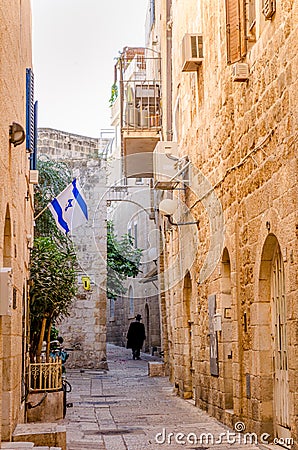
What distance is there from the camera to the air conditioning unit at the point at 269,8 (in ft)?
26.5

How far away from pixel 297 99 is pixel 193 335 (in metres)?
7.23

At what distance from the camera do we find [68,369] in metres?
21.2

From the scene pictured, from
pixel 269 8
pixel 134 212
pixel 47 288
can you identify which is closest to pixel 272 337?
pixel 269 8

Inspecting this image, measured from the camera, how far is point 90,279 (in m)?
21.7

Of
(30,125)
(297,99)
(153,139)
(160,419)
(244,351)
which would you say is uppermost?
(153,139)

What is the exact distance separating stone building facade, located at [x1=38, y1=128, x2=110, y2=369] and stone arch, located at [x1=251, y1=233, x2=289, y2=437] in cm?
1291

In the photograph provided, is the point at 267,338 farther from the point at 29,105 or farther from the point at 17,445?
the point at 29,105

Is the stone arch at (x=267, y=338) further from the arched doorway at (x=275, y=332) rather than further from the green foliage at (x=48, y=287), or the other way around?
the green foliage at (x=48, y=287)

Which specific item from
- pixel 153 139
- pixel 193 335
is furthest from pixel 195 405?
pixel 153 139

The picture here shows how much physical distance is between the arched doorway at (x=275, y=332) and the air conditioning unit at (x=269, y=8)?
2.36 m

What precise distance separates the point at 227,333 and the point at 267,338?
1905 mm

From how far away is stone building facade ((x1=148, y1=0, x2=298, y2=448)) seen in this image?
769 centimetres

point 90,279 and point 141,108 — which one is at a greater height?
point 141,108

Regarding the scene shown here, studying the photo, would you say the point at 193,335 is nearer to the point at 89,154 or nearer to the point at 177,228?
the point at 177,228
